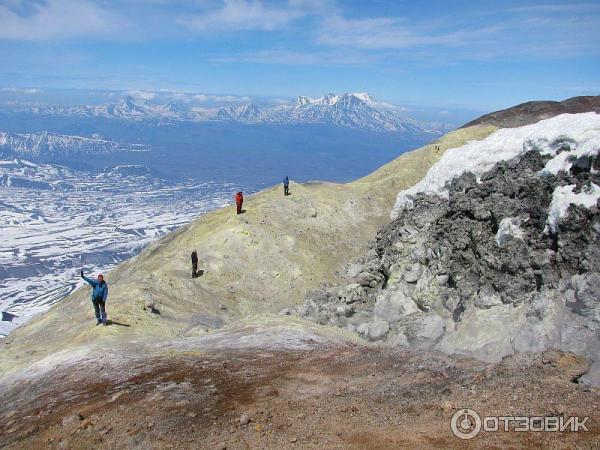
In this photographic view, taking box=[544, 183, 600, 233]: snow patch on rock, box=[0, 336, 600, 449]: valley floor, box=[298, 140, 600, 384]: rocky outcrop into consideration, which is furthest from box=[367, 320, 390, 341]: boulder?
box=[544, 183, 600, 233]: snow patch on rock

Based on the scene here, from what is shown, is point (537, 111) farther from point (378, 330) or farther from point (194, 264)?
point (378, 330)

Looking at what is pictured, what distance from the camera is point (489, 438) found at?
396 inches

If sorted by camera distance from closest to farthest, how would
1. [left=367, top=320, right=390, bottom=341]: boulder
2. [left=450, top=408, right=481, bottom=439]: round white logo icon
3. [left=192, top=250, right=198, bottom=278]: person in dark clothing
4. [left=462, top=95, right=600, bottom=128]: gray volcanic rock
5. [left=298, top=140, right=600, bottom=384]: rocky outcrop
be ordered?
1. [left=450, top=408, right=481, bottom=439]: round white logo icon
2. [left=298, top=140, right=600, bottom=384]: rocky outcrop
3. [left=367, top=320, right=390, bottom=341]: boulder
4. [left=192, top=250, right=198, bottom=278]: person in dark clothing
5. [left=462, top=95, right=600, bottom=128]: gray volcanic rock

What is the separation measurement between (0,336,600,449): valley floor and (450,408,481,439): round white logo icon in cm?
18

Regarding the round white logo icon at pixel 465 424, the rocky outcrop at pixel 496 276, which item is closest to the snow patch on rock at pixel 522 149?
the rocky outcrop at pixel 496 276

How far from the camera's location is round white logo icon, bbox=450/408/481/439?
10.4 metres

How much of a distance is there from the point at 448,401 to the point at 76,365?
13857mm

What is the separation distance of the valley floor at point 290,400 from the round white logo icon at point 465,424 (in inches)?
7.0

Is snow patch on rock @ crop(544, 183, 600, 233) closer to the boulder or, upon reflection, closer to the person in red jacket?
the boulder

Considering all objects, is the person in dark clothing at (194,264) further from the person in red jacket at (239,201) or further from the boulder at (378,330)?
the boulder at (378,330)

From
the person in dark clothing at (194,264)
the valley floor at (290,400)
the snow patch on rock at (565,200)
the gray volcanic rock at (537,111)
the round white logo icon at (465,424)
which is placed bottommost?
the person in dark clothing at (194,264)

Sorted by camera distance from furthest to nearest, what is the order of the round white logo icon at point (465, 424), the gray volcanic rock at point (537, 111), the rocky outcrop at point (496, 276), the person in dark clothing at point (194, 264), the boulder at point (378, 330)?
the gray volcanic rock at point (537, 111) < the person in dark clothing at point (194, 264) < the boulder at point (378, 330) < the rocky outcrop at point (496, 276) < the round white logo icon at point (465, 424)

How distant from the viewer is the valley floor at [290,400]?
10781mm

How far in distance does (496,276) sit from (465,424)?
12059 millimetres
